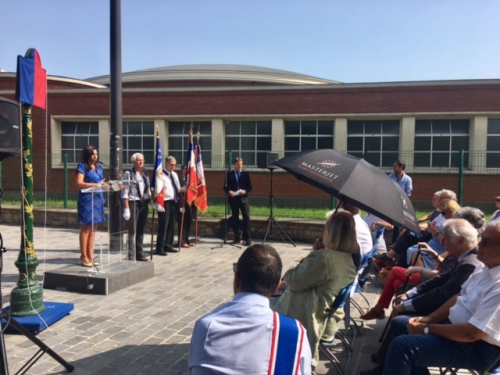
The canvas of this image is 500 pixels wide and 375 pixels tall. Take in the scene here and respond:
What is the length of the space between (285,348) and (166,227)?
288 inches

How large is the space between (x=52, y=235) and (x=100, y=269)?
5.50 metres

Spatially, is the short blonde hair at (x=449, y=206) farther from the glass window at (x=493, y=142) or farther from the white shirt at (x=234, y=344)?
the glass window at (x=493, y=142)

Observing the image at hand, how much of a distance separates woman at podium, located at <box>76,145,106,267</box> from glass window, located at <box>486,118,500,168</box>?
703 inches

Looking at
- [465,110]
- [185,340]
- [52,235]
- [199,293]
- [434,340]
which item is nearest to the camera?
[434,340]

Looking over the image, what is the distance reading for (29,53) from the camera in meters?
4.52

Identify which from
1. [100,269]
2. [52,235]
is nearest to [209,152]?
[52,235]

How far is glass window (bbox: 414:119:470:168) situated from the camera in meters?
19.4

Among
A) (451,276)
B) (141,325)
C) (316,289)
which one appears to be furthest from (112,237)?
(451,276)

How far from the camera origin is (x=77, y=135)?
2259 centimetres

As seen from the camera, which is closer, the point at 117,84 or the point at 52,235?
the point at 117,84

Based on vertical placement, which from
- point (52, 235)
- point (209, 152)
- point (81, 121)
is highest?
point (81, 121)

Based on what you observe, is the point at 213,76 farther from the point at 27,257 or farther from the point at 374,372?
the point at 374,372

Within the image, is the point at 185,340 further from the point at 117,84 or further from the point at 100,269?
the point at 117,84

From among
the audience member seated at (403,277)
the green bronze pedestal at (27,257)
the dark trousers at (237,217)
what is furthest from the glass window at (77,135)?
the audience member seated at (403,277)
